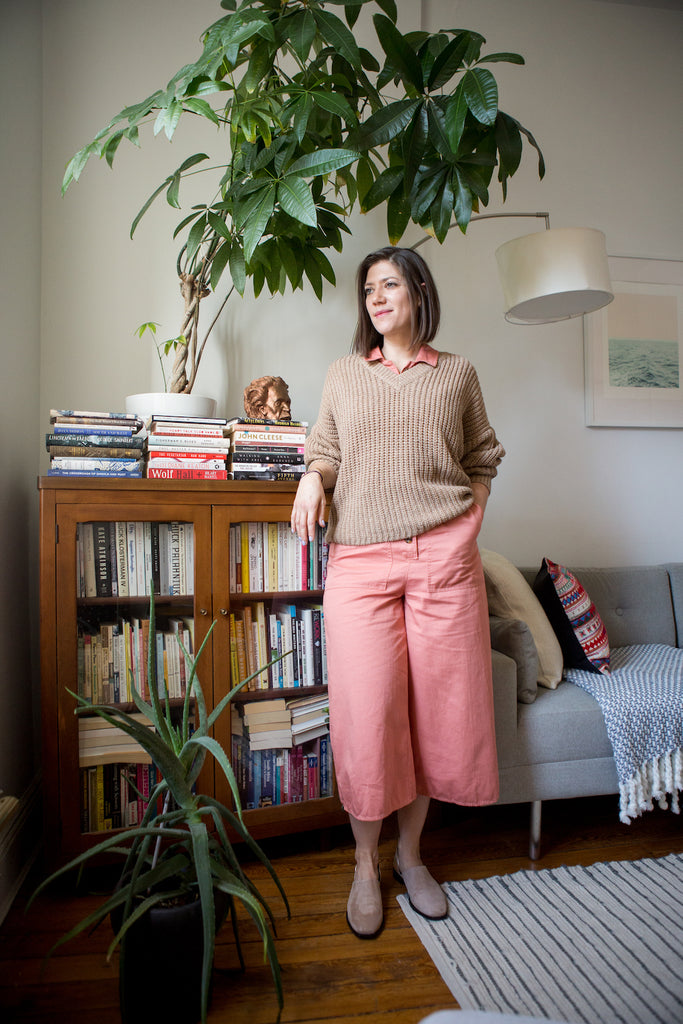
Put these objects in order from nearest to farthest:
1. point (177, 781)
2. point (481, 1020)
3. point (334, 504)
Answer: point (481, 1020), point (177, 781), point (334, 504)

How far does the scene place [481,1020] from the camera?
0.47 meters

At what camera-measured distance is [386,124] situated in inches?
54.8

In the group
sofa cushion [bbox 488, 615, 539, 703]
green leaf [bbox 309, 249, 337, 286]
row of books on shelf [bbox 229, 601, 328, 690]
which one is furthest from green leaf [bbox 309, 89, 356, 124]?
sofa cushion [bbox 488, 615, 539, 703]

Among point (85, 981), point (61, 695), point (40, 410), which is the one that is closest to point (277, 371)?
point (40, 410)

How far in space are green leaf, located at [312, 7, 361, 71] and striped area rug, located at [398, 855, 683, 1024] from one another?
185 centimetres

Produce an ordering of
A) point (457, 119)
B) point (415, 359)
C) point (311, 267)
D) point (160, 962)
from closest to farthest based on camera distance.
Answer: point (160, 962) < point (457, 119) < point (415, 359) < point (311, 267)

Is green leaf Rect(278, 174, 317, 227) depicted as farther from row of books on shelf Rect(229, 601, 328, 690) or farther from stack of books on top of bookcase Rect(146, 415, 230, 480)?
row of books on shelf Rect(229, 601, 328, 690)

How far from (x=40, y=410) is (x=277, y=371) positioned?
0.75 meters

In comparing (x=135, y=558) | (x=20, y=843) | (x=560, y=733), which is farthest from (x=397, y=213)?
(x=20, y=843)

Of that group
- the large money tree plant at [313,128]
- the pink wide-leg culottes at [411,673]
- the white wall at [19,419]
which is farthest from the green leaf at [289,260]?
the pink wide-leg culottes at [411,673]

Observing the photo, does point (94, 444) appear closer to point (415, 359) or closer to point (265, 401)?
point (265, 401)

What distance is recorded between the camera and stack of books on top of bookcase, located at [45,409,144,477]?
148 cm

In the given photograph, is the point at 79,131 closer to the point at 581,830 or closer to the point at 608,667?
the point at 608,667

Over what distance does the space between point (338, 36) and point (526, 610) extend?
1.50m
